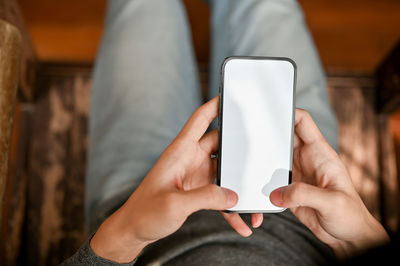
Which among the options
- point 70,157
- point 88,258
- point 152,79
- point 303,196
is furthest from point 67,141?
point 303,196

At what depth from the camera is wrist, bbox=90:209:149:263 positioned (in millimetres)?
253

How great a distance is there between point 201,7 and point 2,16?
387 millimetres

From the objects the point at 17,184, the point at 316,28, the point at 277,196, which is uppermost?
the point at 316,28

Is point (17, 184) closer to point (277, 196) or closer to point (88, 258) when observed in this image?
point (88, 258)

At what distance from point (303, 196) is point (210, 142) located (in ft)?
0.25

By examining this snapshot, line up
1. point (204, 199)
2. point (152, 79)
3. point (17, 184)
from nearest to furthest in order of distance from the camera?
point (204, 199) → point (152, 79) → point (17, 184)

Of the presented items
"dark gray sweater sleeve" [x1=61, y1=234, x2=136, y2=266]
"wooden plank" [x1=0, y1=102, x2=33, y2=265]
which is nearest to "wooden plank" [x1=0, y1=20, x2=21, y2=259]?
"dark gray sweater sleeve" [x1=61, y1=234, x2=136, y2=266]

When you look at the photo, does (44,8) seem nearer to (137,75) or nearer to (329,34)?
(137,75)

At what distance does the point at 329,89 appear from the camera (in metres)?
0.63

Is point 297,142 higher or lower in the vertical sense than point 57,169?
higher

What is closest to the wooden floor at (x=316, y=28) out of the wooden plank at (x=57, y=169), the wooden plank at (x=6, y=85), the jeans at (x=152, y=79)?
the wooden plank at (x=57, y=169)

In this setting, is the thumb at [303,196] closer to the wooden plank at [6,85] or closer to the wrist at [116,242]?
the wrist at [116,242]

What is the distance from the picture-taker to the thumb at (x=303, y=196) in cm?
23

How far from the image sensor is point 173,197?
0.72 ft
